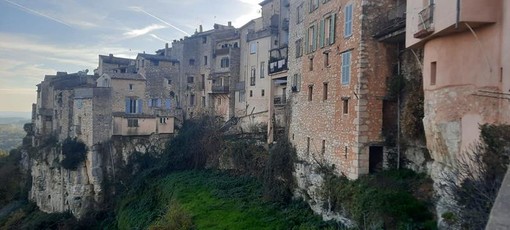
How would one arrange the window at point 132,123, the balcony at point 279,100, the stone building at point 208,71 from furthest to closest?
the stone building at point 208,71
the window at point 132,123
the balcony at point 279,100

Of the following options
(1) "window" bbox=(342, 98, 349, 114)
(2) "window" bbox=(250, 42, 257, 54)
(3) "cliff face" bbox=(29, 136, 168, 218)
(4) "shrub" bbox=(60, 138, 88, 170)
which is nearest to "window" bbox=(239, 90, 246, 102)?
(2) "window" bbox=(250, 42, 257, 54)

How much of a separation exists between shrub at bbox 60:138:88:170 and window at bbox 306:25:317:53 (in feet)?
86.3

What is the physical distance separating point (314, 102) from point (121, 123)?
23247mm

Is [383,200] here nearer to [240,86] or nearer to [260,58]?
[260,58]

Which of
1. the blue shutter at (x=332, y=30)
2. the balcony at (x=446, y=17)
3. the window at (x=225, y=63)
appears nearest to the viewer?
the balcony at (x=446, y=17)

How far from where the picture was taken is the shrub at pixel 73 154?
127 ft

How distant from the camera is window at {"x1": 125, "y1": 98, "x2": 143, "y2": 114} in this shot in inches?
1533

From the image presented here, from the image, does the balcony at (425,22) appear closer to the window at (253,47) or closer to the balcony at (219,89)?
the window at (253,47)

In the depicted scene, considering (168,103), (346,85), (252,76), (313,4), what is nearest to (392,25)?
(346,85)

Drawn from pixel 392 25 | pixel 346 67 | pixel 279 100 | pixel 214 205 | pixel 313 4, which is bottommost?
pixel 214 205

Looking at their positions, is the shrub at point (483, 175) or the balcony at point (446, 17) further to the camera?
the balcony at point (446, 17)

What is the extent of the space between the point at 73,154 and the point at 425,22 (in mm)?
36364

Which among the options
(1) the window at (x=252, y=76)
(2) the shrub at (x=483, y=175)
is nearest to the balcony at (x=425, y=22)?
(2) the shrub at (x=483, y=175)

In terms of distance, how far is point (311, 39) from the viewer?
2278 cm
